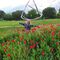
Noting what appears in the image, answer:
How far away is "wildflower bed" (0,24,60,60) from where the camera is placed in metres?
8.61

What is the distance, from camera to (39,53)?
8.67m

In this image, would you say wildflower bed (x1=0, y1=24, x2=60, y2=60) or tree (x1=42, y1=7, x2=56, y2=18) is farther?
tree (x1=42, y1=7, x2=56, y2=18)

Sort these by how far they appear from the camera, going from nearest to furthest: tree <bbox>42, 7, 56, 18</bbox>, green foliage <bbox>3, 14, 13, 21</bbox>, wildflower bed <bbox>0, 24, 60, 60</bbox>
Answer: wildflower bed <bbox>0, 24, 60, 60</bbox>, green foliage <bbox>3, 14, 13, 21</bbox>, tree <bbox>42, 7, 56, 18</bbox>

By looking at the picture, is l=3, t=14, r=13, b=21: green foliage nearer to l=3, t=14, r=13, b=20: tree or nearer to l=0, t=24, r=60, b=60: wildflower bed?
l=3, t=14, r=13, b=20: tree

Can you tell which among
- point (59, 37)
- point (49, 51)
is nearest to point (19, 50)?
point (49, 51)

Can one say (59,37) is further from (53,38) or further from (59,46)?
(59,46)

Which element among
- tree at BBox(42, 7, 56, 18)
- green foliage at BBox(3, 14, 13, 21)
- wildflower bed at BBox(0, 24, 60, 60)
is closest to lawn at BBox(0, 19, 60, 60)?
wildflower bed at BBox(0, 24, 60, 60)

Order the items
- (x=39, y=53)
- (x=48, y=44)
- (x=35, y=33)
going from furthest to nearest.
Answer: (x=35, y=33) → (x=48, y=44) → (x=39, y=53)

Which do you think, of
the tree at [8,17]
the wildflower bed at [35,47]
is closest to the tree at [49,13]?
the tree at [8,17]

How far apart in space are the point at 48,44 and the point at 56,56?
3.37ft

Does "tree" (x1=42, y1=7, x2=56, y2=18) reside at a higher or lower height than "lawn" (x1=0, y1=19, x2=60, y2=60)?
lower

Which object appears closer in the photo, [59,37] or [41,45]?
[41,45]

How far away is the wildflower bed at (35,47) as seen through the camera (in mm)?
8609

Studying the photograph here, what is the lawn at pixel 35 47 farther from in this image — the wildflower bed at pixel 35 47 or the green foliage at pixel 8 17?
the green foliage at pixel 8 17
